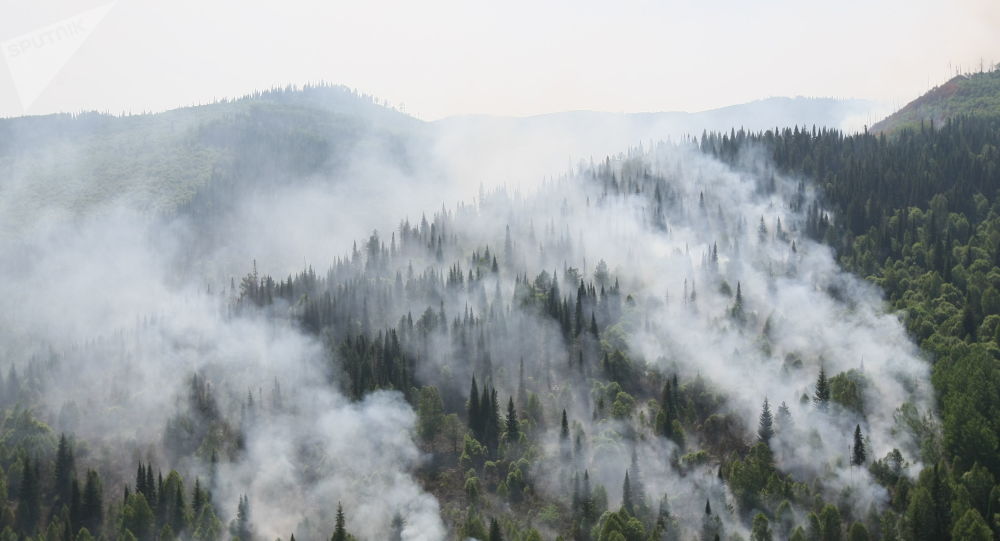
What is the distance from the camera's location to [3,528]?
17675 centimetres

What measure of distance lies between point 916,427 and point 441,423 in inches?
3963

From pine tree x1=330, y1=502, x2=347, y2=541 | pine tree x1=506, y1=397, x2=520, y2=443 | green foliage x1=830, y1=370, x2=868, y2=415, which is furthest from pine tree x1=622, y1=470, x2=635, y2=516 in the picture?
green foliage x1=830, y1=370, x2=868, y2=415

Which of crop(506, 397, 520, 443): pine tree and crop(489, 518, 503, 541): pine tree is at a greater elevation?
crop(506, 397, 520, 443): pine tree

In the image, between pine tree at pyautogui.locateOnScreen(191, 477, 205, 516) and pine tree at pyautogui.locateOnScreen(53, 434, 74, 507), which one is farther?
pine tree at pyautogui.locateOnScreen(53, 434, 74, 507)

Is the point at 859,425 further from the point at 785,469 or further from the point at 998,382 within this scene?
the point at 998,382

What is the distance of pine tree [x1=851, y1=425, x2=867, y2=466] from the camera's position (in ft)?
547

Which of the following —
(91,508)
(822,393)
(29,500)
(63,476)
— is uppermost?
(822,393)

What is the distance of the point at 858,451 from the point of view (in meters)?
167

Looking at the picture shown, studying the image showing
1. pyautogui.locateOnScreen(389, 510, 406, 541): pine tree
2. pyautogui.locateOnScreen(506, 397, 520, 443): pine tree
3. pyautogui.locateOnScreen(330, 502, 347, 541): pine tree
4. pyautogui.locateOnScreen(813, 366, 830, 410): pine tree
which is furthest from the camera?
pyautogui.locateOnScreen(506, 397, 520, 443): pine tree

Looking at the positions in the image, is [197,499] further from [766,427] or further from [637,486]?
[766,427]

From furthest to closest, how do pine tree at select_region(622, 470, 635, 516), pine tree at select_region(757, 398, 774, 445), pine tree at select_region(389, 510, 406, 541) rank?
pine tree at select_region(757, 398, 774, 445)
pine tree at select_region(622, 470, 635, 516)
pine tree at select_region(389, 510, 406, 541)

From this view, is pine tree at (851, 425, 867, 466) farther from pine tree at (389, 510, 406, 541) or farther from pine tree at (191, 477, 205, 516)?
pine tree at (191, 477, 205, 516)

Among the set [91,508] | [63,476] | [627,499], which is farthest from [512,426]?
[63,476]

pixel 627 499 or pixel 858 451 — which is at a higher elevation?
pixel 858 451
